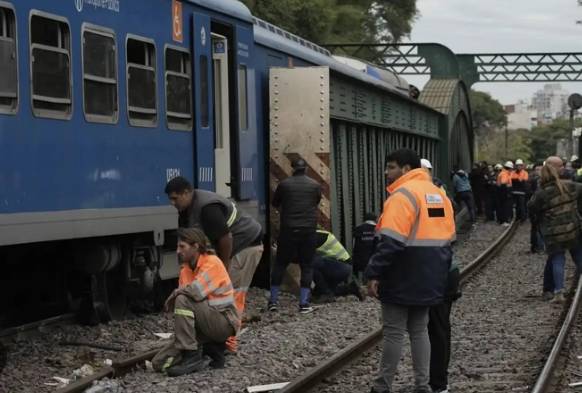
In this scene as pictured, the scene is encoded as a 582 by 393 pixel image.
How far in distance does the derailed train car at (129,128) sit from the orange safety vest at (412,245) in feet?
9.11

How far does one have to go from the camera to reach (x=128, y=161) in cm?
1063

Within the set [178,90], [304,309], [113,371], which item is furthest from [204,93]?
[113,371]

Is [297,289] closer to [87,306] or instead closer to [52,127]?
[87,306]

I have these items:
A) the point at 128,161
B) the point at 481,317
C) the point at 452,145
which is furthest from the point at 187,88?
the point at 452,145

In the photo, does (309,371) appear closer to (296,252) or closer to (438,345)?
(438,345)

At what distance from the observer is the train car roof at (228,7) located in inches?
494

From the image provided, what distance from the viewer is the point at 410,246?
7730mm

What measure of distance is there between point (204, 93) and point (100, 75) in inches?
94.5

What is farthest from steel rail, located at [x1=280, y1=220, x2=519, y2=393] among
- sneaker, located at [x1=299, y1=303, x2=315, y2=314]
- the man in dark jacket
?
the man in dark jacket

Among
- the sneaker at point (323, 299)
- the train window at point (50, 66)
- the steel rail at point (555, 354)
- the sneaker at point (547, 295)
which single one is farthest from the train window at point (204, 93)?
the sneaker at point (547, 295)

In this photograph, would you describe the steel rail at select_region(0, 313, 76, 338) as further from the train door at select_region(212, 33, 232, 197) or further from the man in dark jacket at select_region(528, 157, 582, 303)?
the man in dark jacket at select_region(528, 157, 582, 303)

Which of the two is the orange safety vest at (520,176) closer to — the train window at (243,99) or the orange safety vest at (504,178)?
the orange safety vest at (504,178)

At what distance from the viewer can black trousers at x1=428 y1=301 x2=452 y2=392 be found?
8.43 meters

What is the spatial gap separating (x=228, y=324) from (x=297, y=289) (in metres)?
5.93
